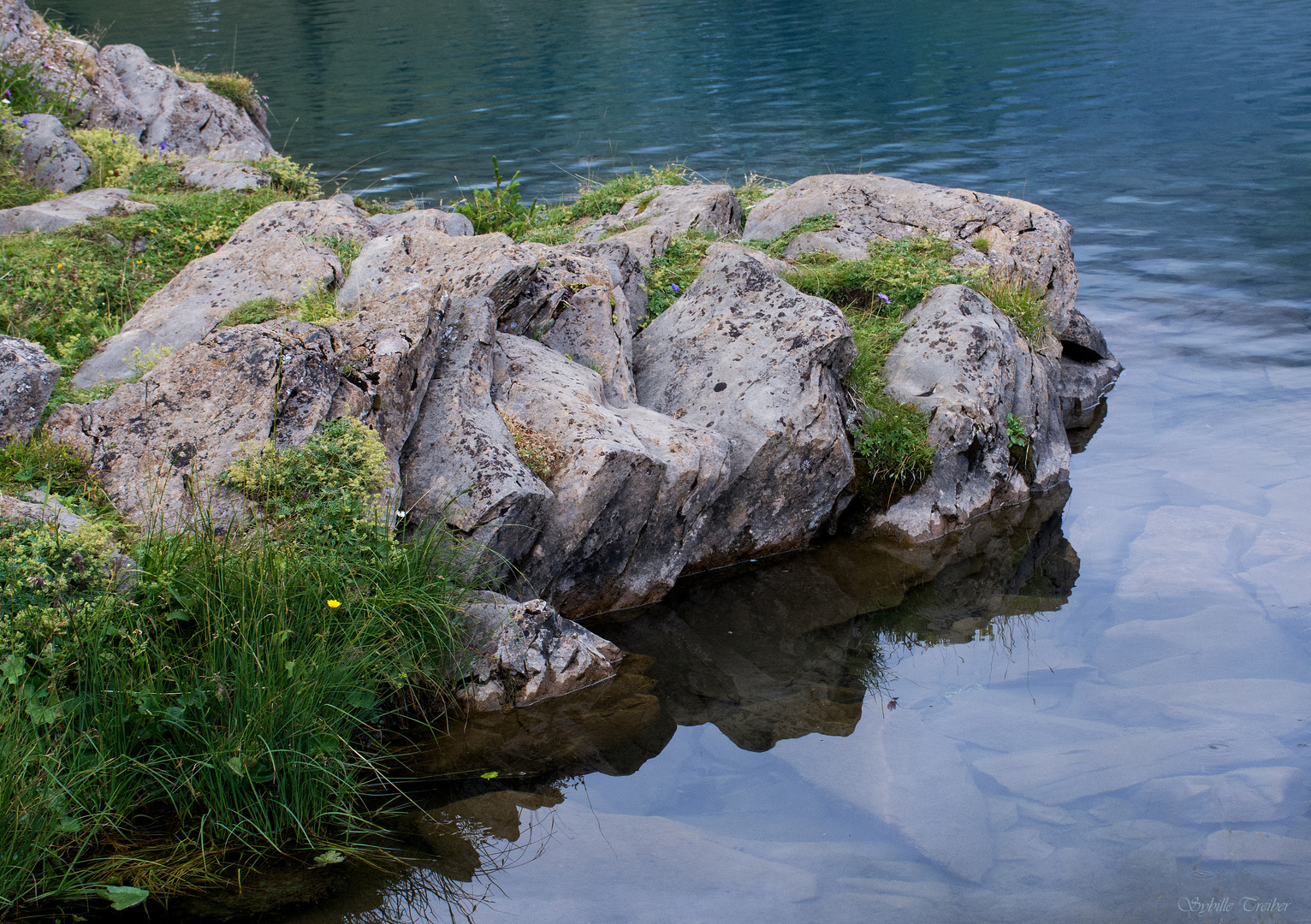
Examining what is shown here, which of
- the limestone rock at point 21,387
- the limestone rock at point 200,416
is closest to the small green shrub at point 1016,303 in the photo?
the limestone rock at point 200,416

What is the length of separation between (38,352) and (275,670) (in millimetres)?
3068

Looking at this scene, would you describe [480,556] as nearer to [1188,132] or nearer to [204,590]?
[204,590]

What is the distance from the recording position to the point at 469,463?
6465mm

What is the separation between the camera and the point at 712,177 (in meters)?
21.5

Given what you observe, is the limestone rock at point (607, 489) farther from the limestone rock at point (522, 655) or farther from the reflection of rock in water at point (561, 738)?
the reflection of rock in water at point (561, 738)

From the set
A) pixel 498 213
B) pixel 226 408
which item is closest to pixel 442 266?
pixel 226 408

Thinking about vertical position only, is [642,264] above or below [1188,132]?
above

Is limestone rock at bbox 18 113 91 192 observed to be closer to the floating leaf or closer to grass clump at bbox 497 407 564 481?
grass clump at bbox 497 407 564 481

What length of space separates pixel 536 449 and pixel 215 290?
13.1 ft

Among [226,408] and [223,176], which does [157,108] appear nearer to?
[223,176]

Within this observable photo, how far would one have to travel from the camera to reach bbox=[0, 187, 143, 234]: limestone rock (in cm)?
1066

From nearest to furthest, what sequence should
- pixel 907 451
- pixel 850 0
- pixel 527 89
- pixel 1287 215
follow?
pixel 907 451 < pixel 1287 215 < pixel 527 89 < pixel 850 0

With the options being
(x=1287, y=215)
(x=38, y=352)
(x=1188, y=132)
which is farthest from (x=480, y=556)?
(x=1188, y=132)

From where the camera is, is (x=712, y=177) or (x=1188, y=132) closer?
(x=712, y=177)
